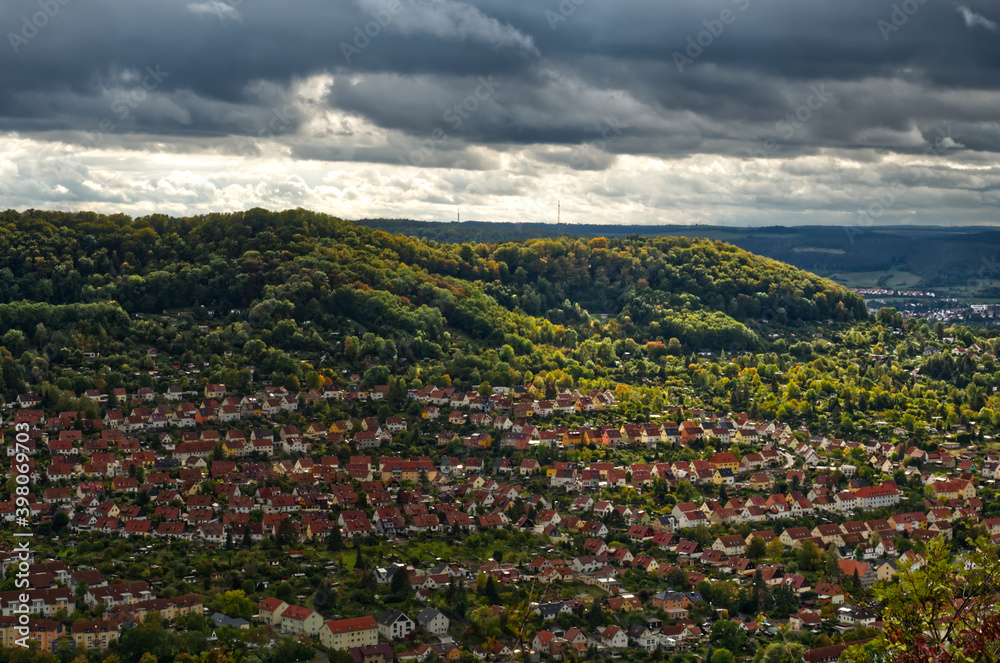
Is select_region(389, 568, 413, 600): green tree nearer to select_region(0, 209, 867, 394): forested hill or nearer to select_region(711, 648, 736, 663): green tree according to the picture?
select_region(711, 648, 736, 663): green tree

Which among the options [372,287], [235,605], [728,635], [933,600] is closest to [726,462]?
[728,635]

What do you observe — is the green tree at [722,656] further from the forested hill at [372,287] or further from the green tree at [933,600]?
the forested hill at [372,287]

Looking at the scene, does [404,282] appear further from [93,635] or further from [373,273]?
[93,635]

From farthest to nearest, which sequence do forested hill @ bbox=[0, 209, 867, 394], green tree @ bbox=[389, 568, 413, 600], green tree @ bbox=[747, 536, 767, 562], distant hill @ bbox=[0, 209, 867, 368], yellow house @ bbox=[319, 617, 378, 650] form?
distant hill @ bbox=[0, 209, 867, 368] < forested hill @ bbox=[0, 209, 867, 394] < green tree @ bbox=[747, 536, 767, 562] < green tree @ bbox=[389, 568, 413, 600] < yellow house @ bbox=[319, 617, 378, 650]

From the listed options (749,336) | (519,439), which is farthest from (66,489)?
(749,336)

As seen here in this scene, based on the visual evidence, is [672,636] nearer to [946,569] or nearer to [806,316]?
[946,569]

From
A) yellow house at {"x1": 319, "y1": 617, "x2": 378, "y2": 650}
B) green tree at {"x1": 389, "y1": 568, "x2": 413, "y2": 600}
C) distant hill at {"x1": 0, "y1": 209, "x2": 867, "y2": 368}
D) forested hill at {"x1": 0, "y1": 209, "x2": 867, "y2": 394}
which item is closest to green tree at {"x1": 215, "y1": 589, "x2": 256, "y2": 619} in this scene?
yellow house at {"x1": 319, "y1": 617, "x2": 378, "y2": 650}

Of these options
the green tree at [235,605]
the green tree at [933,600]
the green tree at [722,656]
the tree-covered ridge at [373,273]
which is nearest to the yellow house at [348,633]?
the green tree at [235,605]

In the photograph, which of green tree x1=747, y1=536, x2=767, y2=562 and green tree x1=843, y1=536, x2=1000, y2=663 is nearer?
green tree x1=843, y1=536, x2=1000, y2=663
